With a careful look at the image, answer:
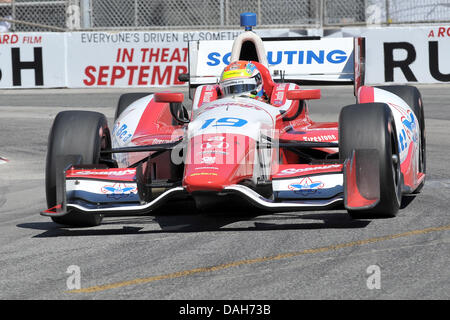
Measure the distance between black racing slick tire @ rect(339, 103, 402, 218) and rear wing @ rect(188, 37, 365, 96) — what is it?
3.13 meters

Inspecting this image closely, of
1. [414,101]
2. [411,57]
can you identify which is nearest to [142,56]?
[411,57]

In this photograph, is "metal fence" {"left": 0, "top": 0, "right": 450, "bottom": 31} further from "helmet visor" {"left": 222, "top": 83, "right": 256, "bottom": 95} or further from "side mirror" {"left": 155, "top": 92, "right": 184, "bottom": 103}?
"side mirror" {"left": 155, "top": 92, "right": 184, "bottom": 103}

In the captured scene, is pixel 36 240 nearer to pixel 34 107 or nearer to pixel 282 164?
pixel 282 164

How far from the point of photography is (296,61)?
10.6m

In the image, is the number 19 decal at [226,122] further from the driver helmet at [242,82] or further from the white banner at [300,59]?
the white banner at [300,59]

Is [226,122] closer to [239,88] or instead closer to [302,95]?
[302,95]

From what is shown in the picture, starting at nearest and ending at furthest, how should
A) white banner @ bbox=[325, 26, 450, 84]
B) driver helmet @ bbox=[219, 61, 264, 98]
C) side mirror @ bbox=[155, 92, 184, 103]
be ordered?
side mirror @ bbox=[155, 92, 184, 103] → driver helmet @ bbox=[219, 61, 264, 98] → white banner @ bbox=[325, 26, 450, 84]

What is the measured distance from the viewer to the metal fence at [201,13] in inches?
774

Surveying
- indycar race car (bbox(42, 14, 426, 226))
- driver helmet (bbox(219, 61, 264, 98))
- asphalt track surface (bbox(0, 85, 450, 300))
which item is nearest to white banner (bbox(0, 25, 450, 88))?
asphalt track surface (bbox(0, 85, 450, 300))

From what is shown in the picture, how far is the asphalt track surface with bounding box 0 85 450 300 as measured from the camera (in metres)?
5.28

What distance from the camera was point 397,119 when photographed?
27.5 ft

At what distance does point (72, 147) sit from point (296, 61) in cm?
376
